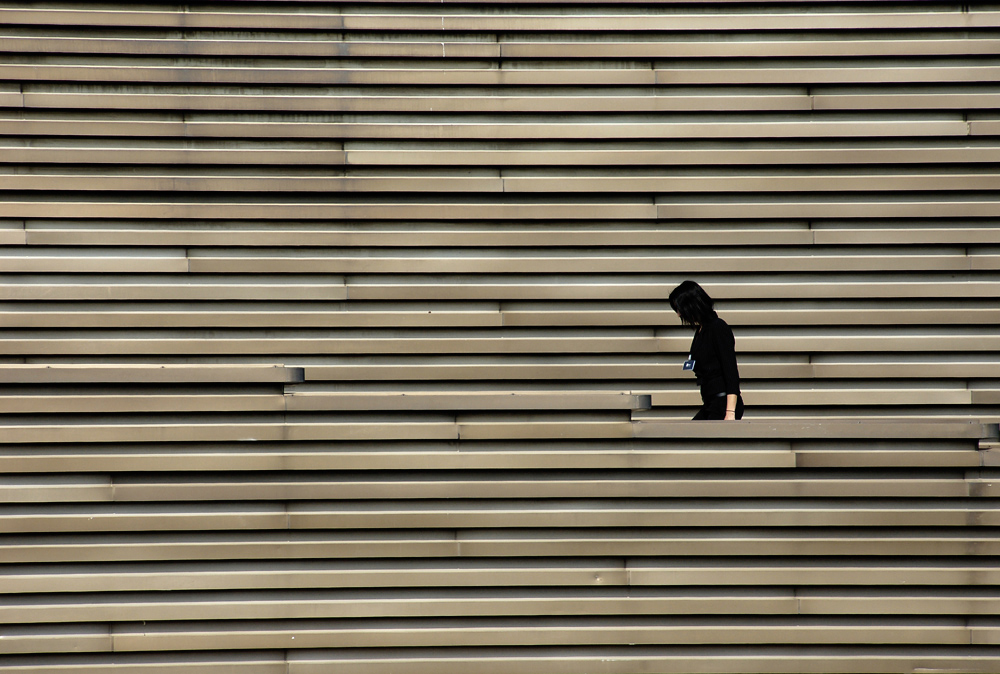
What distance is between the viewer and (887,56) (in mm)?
4680

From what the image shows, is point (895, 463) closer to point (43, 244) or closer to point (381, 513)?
point (381, 513)

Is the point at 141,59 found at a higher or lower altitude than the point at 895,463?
higher

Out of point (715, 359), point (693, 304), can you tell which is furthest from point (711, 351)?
point (693, 304)

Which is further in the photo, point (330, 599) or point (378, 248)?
point (378, 248)

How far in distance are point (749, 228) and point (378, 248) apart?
8.28 ft

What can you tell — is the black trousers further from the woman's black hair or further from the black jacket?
the woman's black hair

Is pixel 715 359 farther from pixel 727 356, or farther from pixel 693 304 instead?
pixel 693 304

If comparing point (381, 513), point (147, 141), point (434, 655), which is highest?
point (147, 141)

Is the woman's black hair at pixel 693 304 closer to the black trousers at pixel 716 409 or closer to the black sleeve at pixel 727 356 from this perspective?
the black sleeve at pixel 727 356

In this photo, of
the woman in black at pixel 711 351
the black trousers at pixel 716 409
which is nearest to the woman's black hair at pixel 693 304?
the woman in black at pixel 711 351

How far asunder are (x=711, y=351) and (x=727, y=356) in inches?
3.6

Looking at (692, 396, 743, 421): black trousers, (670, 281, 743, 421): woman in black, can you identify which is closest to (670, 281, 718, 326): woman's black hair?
(670, 281, 743, 421): woman in black

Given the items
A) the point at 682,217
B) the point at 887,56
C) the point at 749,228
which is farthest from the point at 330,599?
the point at 887,56

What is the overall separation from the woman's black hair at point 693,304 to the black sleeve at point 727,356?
0.10 m
